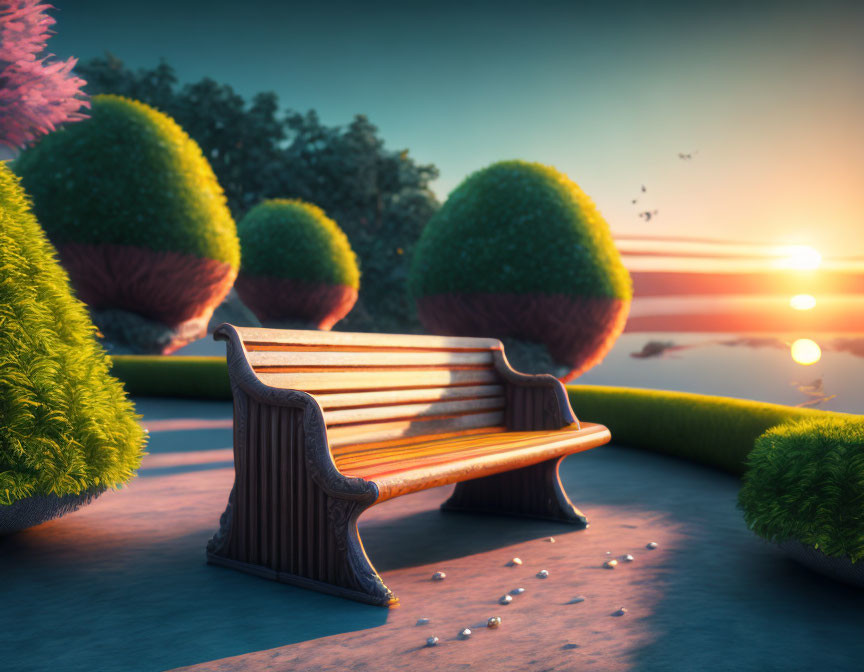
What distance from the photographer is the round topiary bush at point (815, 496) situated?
10.2 ft

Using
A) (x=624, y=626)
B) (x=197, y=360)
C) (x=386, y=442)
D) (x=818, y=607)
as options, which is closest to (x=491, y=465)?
(x=386, y=442)

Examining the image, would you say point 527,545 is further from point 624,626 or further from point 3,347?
point 3,347

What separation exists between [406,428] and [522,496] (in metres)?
1.11

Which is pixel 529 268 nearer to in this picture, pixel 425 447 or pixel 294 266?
pixel 425 447

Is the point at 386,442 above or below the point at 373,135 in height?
below

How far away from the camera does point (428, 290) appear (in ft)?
40.6

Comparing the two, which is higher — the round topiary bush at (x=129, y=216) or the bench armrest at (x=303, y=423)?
the round topiary bush at (x=129, y=216)

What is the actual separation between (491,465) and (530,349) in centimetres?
841

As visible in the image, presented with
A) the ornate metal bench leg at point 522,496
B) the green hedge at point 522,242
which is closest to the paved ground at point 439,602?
the ornate metal bench leg at point 522,496

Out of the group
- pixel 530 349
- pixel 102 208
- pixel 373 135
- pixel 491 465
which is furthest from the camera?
pixel 373 135

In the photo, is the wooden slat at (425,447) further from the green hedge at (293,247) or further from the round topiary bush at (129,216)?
the green hedge at (293,247)

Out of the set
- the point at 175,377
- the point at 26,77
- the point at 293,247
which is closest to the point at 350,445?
the point at 26,77

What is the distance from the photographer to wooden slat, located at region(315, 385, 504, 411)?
3594mm

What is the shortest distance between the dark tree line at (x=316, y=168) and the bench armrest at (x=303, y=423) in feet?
78.1
